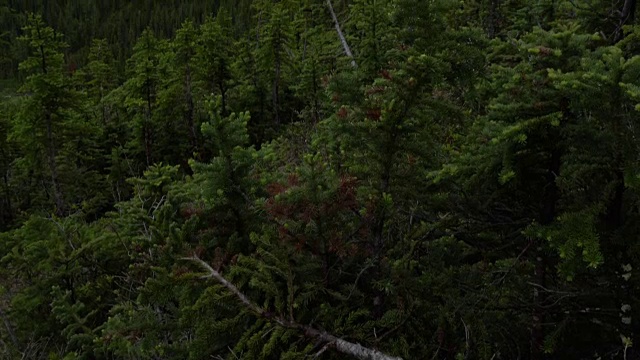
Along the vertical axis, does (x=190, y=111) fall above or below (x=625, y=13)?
below

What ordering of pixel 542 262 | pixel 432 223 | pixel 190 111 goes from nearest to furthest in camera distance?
1. pixel 542 262
2. pixel 432 223
3. pixel 190 111

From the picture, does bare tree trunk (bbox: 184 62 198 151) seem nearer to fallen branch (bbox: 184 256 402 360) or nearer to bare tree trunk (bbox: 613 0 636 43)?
fallen branch (bbox: 184 256 402 360)

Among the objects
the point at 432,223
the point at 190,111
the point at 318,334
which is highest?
the point at 432,223

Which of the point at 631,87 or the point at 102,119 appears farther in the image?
the point at 102,119

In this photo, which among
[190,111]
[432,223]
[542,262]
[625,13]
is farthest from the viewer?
[190,111]

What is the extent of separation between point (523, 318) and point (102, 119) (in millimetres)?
30958

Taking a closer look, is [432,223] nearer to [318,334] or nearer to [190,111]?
[318,334]

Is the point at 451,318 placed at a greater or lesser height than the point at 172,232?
lesser

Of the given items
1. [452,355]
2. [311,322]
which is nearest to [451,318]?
[452,355]

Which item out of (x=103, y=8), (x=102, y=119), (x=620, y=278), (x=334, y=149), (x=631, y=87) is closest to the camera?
(x=631, y=87)

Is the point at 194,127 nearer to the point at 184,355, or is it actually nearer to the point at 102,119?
the point at 102,119

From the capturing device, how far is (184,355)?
227 inches

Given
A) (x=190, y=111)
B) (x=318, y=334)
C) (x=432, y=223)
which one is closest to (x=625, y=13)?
(x=432, y=223)

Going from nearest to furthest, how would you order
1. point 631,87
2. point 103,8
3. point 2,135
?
point 631,87, point 2,135, point 103,8
